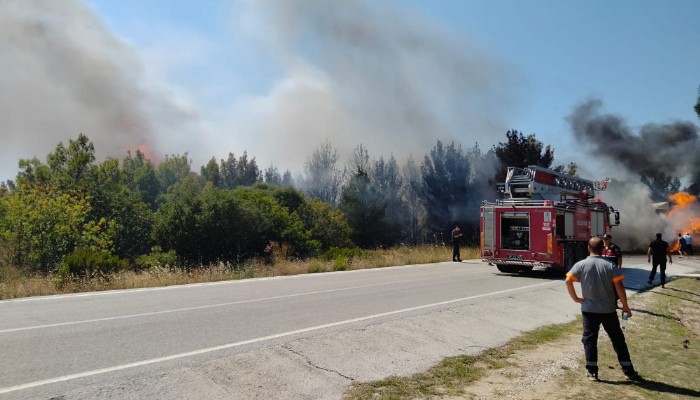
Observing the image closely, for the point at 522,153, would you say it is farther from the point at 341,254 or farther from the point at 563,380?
the point at 563,380

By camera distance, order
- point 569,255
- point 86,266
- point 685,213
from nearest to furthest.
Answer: point 86,266, point 569,255, point 685,213

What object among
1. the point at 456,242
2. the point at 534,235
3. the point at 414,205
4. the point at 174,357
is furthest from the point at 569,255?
the point at 414,205

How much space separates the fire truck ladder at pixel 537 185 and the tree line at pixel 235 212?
1055 centimetres

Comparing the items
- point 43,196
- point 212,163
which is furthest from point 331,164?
point 43,196

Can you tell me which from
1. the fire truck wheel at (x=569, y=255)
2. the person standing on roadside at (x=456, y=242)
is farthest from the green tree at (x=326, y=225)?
the fire truck wheel at (x=569, y=255)

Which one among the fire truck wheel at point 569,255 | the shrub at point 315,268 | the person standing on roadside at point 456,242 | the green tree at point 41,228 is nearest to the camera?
the fire truck wheel at point 569,255

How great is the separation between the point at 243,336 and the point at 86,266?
888cm

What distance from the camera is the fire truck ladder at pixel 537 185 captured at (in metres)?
18.4

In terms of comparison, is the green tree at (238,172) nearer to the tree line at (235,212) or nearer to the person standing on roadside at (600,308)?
the tree line at (235,212)

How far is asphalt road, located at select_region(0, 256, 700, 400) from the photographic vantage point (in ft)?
16.6

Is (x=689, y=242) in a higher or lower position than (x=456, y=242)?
lower

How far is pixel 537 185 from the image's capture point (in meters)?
18.4

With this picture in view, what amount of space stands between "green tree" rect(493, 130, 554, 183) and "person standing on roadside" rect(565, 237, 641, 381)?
36.7 m

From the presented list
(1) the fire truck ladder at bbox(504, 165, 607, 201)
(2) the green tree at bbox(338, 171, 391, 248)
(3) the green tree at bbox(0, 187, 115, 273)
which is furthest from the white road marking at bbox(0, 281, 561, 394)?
(2) the green tree at bbox(338, 171, 391, 248)
